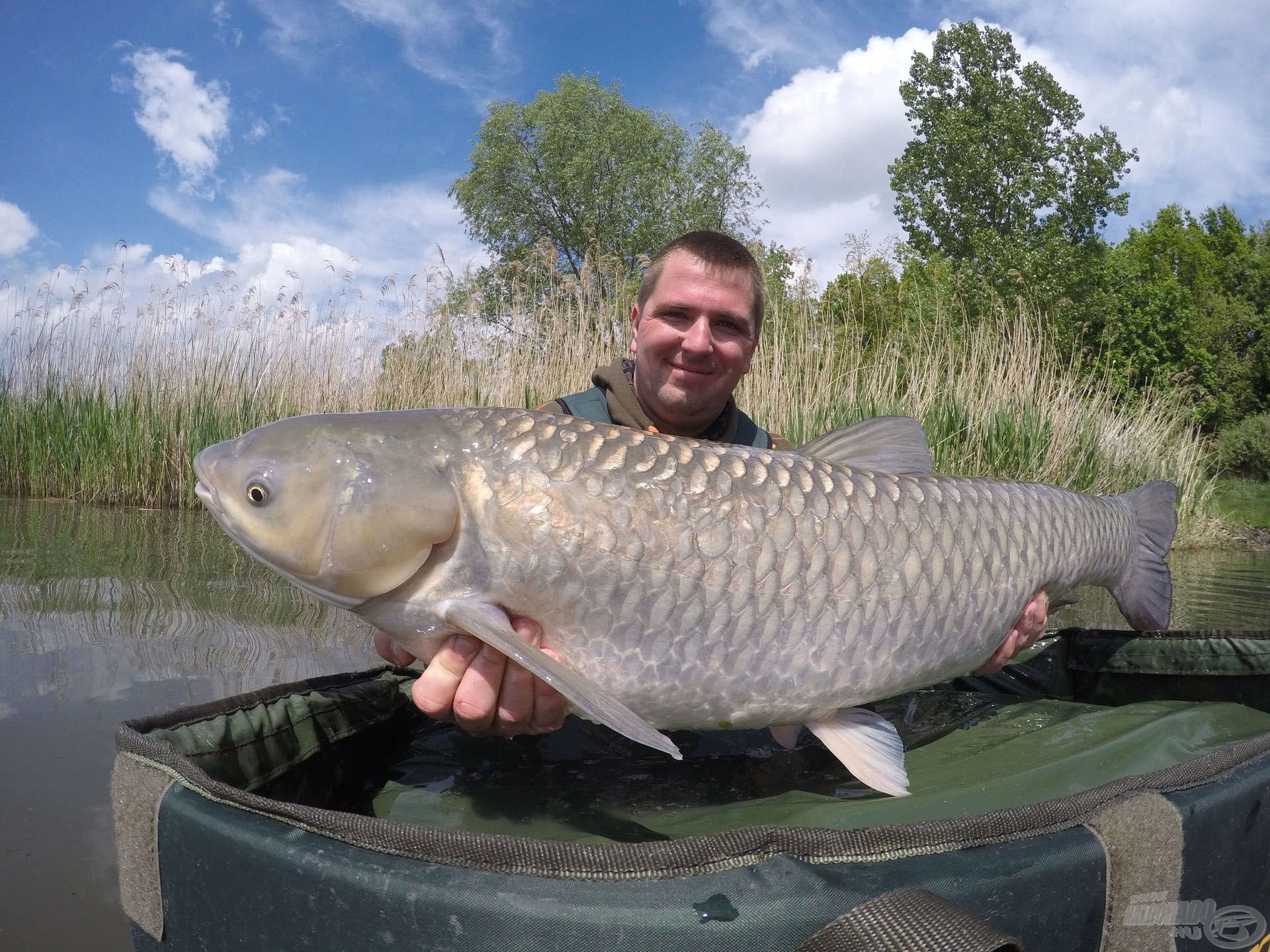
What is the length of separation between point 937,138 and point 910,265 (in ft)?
13.2

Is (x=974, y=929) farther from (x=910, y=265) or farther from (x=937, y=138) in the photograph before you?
(x=937, y=138)

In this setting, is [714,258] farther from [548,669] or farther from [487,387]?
[487,387]

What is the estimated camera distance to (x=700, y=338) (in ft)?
8.02

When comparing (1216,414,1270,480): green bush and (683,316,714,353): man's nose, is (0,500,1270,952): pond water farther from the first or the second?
(1216,414,1270,480): green bush

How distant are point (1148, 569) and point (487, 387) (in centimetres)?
522

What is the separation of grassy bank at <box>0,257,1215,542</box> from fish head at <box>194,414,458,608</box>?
482 centimetres

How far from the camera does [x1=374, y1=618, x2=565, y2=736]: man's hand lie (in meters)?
1.41

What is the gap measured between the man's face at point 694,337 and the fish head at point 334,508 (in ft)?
3.99

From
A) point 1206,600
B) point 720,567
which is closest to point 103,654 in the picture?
point 720,567

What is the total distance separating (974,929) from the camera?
77cm

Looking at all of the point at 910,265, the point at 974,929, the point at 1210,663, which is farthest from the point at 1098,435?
the point at 910,265

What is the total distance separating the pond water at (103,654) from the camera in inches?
52.9

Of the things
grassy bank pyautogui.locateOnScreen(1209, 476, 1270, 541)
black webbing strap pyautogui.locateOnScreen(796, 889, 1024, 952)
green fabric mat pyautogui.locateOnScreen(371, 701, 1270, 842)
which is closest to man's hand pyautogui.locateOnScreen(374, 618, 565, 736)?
green fabric mat pyautogui.locateOnScreen(371, 701, 1270, 842)

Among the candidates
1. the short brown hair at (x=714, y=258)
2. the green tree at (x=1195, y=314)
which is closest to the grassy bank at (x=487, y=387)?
the short brown hair at (x=714, y=258)
